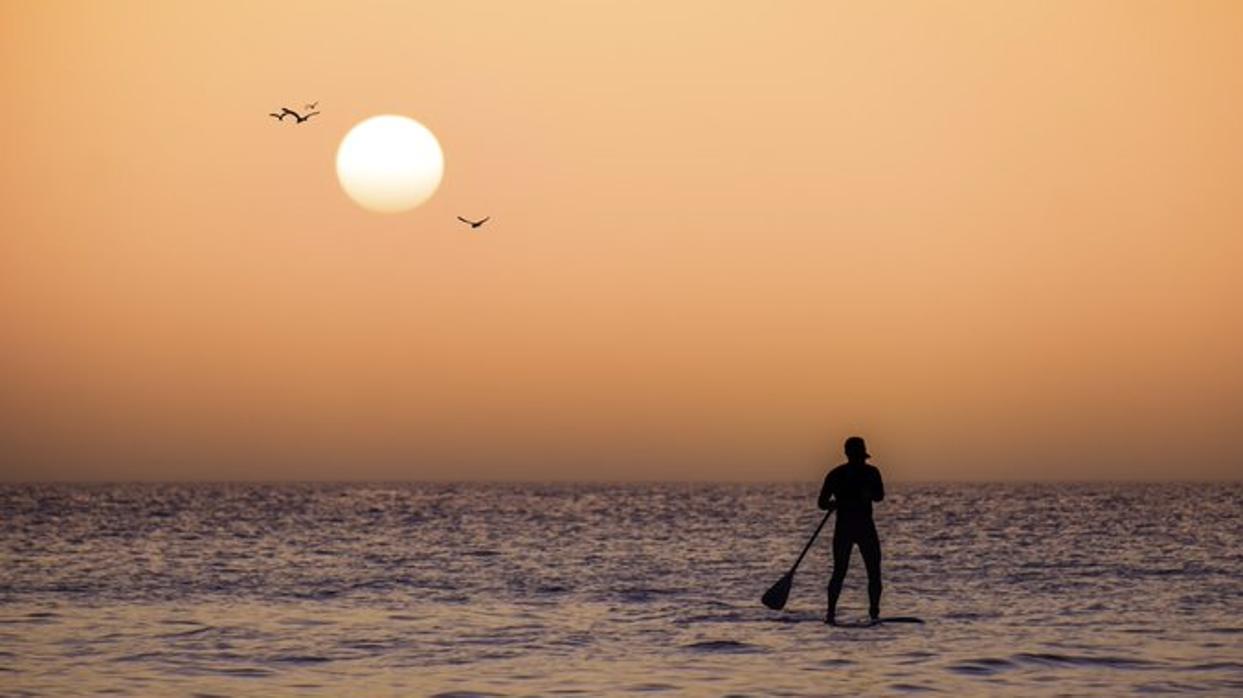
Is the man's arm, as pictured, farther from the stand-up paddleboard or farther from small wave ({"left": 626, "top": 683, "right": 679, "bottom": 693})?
small wave ({"left": 626, "top": 683, "right": 679, "bottom": 693})

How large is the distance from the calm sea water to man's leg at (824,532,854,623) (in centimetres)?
31

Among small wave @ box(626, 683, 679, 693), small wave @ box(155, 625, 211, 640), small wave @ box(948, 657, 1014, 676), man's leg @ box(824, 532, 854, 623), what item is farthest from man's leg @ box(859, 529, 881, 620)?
small wave @ box(155, 625, 211, 640)

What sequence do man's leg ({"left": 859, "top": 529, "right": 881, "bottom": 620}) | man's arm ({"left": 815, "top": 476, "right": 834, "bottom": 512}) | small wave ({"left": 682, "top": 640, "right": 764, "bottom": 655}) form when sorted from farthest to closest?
1. man's leg ({"left": 859, "top": 529, "right": 881, "bottom": 620})
2. man's arm ({"left": 815, "top": 476, "right": 834, "bottom": 512})
3. small wave ({"left": 682, "top": 640, "right": 764, "bottom": 655})

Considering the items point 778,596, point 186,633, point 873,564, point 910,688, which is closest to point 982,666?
point 910,688

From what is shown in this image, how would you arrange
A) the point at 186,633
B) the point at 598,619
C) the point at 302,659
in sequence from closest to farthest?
the point at 302,659 → the point at 186,633 → the point at 598,619

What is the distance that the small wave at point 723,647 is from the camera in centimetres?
1851

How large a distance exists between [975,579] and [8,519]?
45414 millimetres

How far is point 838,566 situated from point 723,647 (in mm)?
2514

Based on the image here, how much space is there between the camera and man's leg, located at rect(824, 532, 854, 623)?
67.5 ft

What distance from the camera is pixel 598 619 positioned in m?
21.9

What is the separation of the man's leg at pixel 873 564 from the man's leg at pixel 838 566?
6.7 inches

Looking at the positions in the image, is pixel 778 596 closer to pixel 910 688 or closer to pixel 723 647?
pixel 723 647

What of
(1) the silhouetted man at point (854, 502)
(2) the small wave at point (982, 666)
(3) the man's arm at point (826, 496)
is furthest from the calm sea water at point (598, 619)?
(3) the man's arm at point (826, 496)

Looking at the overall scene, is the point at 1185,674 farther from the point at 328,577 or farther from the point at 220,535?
the point at 220,535
